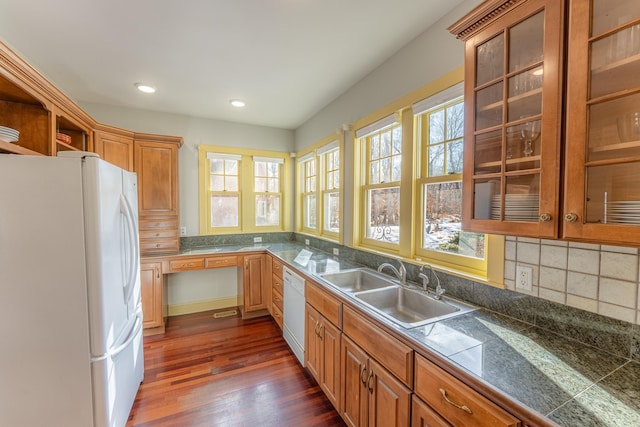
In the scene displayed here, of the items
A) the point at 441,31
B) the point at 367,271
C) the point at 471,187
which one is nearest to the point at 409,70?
the point at 441,31

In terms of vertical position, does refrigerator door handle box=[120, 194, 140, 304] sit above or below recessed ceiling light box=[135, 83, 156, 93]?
below

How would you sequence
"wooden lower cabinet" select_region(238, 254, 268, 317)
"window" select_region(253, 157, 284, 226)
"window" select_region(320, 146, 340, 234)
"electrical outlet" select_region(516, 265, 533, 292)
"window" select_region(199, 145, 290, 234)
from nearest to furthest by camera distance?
"electrical outlet" select_region(516, 265, 533, 292)
"window" select_region(320, 146, 340, 234)
"wooden lower cabinet" select_region(238, 254, 268, 317)
"window" select_region(199, 145, 290, 234)
"window" select_region(253, 157, 284, 226)

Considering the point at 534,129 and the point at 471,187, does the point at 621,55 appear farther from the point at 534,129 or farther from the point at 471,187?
the point at 471,187

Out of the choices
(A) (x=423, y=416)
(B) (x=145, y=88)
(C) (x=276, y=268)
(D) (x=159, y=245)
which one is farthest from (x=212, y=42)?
(A) (x=423, y=416)

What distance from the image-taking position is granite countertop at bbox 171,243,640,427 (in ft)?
2.47

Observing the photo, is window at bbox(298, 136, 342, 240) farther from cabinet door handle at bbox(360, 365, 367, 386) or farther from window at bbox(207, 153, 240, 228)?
cabinet door handle at bbox(360, 365, 367, 386)

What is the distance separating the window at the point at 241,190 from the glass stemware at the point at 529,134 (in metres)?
3.40

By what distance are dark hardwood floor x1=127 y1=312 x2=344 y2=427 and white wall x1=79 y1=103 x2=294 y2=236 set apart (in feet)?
5.00

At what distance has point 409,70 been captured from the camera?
1969mm

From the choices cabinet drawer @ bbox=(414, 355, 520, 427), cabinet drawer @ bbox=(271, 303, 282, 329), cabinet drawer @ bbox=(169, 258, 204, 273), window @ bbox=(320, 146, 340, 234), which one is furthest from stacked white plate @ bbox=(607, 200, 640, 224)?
cabinet drawer @ bbox=(169, 258, 204, 273)

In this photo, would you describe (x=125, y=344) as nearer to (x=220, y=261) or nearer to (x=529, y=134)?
(x=220, y=261)

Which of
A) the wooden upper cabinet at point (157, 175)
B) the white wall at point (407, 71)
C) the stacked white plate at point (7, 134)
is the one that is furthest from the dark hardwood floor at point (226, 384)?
the white wall at point (407, 71)

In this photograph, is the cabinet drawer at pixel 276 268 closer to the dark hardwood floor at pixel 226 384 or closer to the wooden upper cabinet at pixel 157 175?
the dark hardwood floor at pixel 226 384

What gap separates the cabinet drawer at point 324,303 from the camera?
5.74 ft
